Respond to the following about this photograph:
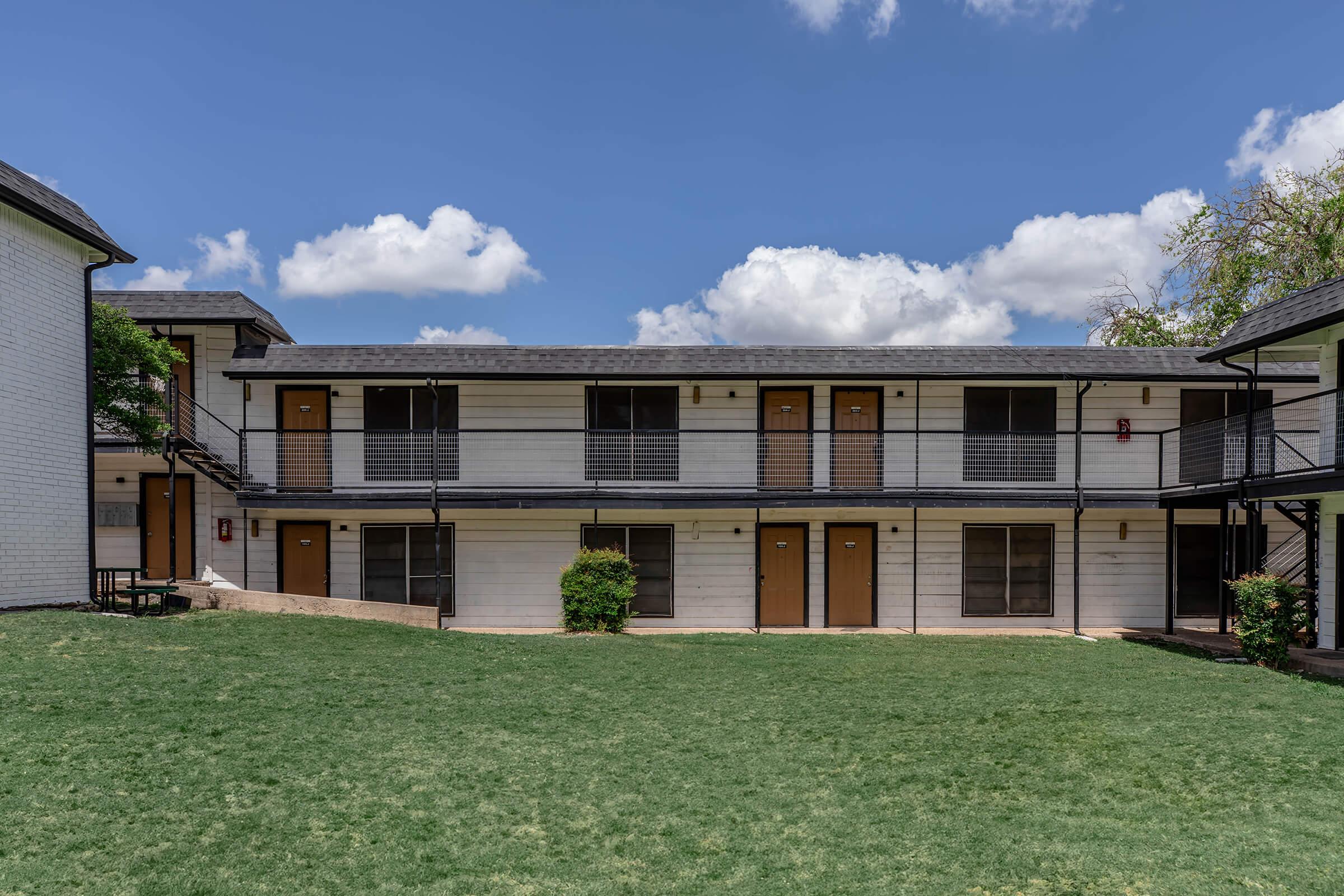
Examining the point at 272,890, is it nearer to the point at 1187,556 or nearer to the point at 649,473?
the point at 649,473

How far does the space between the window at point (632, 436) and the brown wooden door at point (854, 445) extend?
3.04m

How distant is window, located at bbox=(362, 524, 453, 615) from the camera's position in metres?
16.2

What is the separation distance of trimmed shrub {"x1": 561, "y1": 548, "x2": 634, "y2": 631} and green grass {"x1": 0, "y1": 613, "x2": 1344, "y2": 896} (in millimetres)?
3750

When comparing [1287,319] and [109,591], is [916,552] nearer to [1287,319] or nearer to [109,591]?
[1287,319]

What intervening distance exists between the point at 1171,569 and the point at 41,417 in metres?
17.8

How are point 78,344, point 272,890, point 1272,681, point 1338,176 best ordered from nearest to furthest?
point 272,890 < point 1272,681 < point 78,344 < point 1338,176

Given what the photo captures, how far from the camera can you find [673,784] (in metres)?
6.66

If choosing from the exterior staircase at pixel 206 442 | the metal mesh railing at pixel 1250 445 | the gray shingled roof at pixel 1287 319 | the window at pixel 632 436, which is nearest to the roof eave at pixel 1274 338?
the gray shingled roof at pixel 1287 319

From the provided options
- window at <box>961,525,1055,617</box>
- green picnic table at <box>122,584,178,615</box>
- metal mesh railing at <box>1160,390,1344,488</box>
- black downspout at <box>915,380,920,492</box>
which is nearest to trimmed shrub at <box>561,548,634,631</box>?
black downspout at <box>915,380,920,492</box>

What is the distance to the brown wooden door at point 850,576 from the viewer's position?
16.1m

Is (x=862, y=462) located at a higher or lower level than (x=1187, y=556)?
higher

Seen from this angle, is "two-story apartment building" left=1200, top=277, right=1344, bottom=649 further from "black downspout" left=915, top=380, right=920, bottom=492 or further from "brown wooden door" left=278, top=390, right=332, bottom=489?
"brown wooden door" left=278, top=390, right=332, bottom=489

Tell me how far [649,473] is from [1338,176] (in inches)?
806

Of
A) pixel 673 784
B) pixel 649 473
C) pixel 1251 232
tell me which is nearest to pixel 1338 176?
pixel 1251 232
